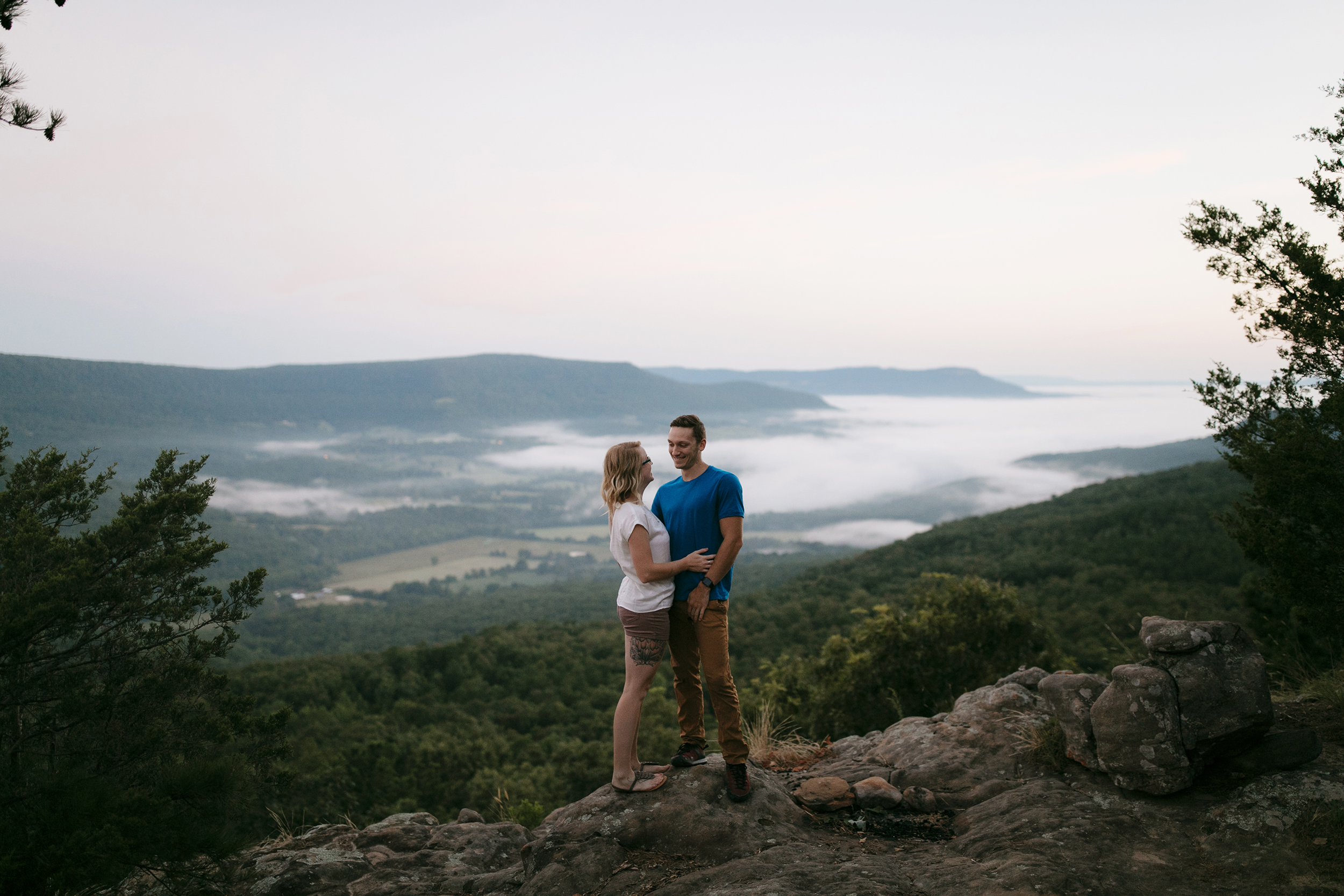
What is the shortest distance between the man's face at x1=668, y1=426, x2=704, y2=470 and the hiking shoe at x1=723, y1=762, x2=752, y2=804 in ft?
7.07

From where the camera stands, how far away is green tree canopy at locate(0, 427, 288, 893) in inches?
173

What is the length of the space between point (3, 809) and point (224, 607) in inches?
156

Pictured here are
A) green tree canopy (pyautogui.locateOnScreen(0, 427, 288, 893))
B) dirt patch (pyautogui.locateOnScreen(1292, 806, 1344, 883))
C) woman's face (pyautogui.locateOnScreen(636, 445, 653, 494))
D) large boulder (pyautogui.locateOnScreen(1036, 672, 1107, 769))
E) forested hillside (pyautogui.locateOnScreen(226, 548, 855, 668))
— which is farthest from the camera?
forested hillside (pyautogui.locateOnScreen(226, 548, 855, 668))

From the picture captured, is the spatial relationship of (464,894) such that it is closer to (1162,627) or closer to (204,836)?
(204,836)

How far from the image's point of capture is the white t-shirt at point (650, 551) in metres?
4.57

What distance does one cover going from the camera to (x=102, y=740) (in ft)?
23.3

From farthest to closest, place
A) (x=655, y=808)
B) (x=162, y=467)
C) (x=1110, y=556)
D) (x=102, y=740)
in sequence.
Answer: (x=1110, y=556) < (x=162, y=467) < (x=102, y=740) < (x=655, y=808)

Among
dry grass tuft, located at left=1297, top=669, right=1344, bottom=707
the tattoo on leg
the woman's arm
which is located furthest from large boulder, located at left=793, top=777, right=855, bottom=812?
dry grass tuft, located at left=1297, top=669, right=1344, bottom=707

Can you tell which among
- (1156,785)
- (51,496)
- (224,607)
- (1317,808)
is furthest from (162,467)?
(1317,808)

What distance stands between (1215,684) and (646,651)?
3907 mm

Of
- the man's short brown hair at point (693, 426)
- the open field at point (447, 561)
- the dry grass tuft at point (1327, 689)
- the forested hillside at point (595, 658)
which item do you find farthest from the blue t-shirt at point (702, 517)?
the open field at point (447, 561)

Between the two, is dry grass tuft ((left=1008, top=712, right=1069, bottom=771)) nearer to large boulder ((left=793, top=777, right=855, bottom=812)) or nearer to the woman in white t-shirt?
large boulder ((left=793, top=777, right=855, bottom=812))

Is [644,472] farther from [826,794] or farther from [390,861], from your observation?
[390,861]

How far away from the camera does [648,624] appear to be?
4703 millimetres
